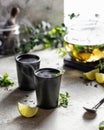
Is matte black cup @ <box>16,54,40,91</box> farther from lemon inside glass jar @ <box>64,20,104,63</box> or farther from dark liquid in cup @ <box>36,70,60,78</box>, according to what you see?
lemon inside glass jar @ <box>64,20,104,63</box>

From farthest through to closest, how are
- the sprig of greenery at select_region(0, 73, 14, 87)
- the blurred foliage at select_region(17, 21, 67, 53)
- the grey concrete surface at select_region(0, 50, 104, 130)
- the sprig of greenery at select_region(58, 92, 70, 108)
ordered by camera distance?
the blurred foliage at select_region(17, 21, 67, 53), the sprig of greenery at select_region(0, 73, 14, 87), the sprig of greenery at select_region(58, 92, 70, 108), the grey concrete surface at select_region(0, 50, 104, 130)

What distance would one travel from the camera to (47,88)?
89 cm

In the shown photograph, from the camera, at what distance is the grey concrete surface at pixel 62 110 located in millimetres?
832

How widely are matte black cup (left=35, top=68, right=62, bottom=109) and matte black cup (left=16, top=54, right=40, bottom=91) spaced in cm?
7

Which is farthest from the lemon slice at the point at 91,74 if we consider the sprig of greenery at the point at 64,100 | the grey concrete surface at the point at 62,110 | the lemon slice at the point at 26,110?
the lemon slice at the point at 26,110

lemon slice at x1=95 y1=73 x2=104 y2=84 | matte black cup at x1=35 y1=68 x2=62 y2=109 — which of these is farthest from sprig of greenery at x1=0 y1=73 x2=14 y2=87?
lemon slice at x1=95 y1=73 x2=104 y2=84

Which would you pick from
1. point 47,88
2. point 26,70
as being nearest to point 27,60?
point 26,70

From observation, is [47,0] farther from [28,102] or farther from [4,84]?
[28,102]

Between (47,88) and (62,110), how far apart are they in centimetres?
8

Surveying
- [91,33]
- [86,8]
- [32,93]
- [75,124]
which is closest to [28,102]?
[32,93]

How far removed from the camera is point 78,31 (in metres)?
1.25

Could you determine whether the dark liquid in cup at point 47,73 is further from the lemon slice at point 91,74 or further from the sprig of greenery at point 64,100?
the lemon slice at point 91,74

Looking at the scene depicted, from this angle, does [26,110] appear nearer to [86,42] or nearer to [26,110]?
[26,110]

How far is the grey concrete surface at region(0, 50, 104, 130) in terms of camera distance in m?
0.83
